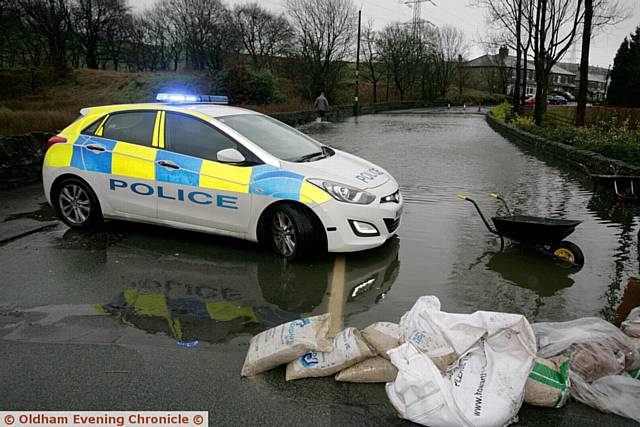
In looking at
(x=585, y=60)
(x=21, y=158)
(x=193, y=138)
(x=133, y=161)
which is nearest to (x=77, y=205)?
(x=133, y=161)

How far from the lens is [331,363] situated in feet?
11.2

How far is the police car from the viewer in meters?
5.51

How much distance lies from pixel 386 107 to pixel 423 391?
52.8m

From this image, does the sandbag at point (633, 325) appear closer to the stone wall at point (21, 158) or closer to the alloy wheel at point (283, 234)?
the alloy wheel at point (283, 234)

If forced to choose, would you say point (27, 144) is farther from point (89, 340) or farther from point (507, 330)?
point (507, 330)

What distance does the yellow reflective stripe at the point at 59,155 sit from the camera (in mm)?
6539

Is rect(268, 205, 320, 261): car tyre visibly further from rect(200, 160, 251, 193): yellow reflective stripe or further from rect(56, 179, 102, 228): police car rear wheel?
rect(56, 179, 102, 228): police car rear wheel

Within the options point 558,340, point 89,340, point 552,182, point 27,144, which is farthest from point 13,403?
point 552,182

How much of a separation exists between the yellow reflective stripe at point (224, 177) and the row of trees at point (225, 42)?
38.2 meters

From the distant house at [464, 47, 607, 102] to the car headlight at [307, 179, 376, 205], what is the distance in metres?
66.3

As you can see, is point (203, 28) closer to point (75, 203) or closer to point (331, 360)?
point (75, 203)

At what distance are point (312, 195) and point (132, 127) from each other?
2.50 metres

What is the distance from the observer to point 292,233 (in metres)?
5.58

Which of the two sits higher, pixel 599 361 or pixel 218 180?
pixel 218 180
